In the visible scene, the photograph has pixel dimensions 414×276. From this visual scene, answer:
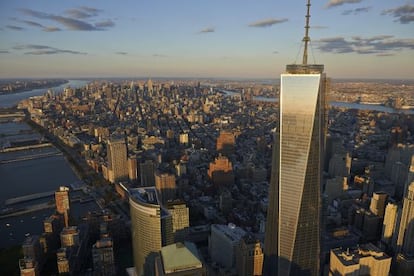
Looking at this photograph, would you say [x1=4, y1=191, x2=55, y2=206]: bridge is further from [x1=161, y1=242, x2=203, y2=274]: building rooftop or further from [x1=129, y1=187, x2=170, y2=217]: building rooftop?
[x1=161, y1=242, x2=203, y2=274]: building rooftop

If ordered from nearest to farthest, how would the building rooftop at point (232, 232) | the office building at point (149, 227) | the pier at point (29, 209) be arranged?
the office building at point (149, 227) → the building rooftop at point (232, 232) → the pier at point (29, 209)

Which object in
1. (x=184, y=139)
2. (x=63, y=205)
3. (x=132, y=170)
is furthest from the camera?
(x=184, y=139)

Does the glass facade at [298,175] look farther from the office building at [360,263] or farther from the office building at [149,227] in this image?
the office building at [149,227]

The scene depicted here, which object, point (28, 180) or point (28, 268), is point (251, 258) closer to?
point (28, 268)

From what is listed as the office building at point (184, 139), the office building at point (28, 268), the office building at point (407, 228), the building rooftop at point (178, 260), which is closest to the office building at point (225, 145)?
the office building at point (184, 139)

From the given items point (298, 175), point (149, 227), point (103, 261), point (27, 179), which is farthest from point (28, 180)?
point (298, 175)

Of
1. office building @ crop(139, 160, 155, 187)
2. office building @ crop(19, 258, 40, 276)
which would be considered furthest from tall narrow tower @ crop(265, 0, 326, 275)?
office building @ crop(139, 160, 155, 187)
